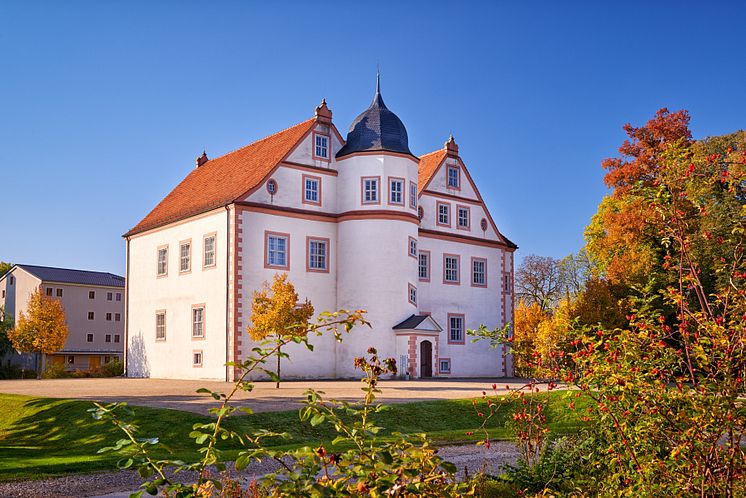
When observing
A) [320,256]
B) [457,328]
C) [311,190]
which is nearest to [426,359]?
[457,328]

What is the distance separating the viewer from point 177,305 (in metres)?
38.7

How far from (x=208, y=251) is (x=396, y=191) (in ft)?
30.3

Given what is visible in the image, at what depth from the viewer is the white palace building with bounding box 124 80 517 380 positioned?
35062mm

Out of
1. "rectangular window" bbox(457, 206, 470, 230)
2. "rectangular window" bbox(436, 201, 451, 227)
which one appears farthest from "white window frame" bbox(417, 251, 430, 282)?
"rectangular window" bbox(457, 206, 470, 230)

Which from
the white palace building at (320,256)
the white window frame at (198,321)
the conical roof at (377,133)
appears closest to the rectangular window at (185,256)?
the white palace building at (320,256)

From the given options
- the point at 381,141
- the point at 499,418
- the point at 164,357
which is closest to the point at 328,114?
the point at 381,141

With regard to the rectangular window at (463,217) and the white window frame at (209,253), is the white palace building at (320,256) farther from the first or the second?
the rectangular window at (463,217)

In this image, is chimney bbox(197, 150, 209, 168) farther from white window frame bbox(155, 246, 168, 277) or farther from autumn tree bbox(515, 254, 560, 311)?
autumn tree bbox(515, 254, 560, 311)

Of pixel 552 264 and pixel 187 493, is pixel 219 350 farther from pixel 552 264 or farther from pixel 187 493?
pixel 552 264

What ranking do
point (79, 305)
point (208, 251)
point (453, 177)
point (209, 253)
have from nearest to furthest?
point (209, 253) → point (208, 251) → point (453, 177) → point (79, 305)

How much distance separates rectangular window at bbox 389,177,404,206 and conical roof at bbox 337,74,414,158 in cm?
147

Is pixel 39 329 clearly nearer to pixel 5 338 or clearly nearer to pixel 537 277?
pixel 5 338

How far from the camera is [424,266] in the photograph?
4044 cm

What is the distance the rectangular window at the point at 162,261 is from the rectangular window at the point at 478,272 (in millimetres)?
16332
